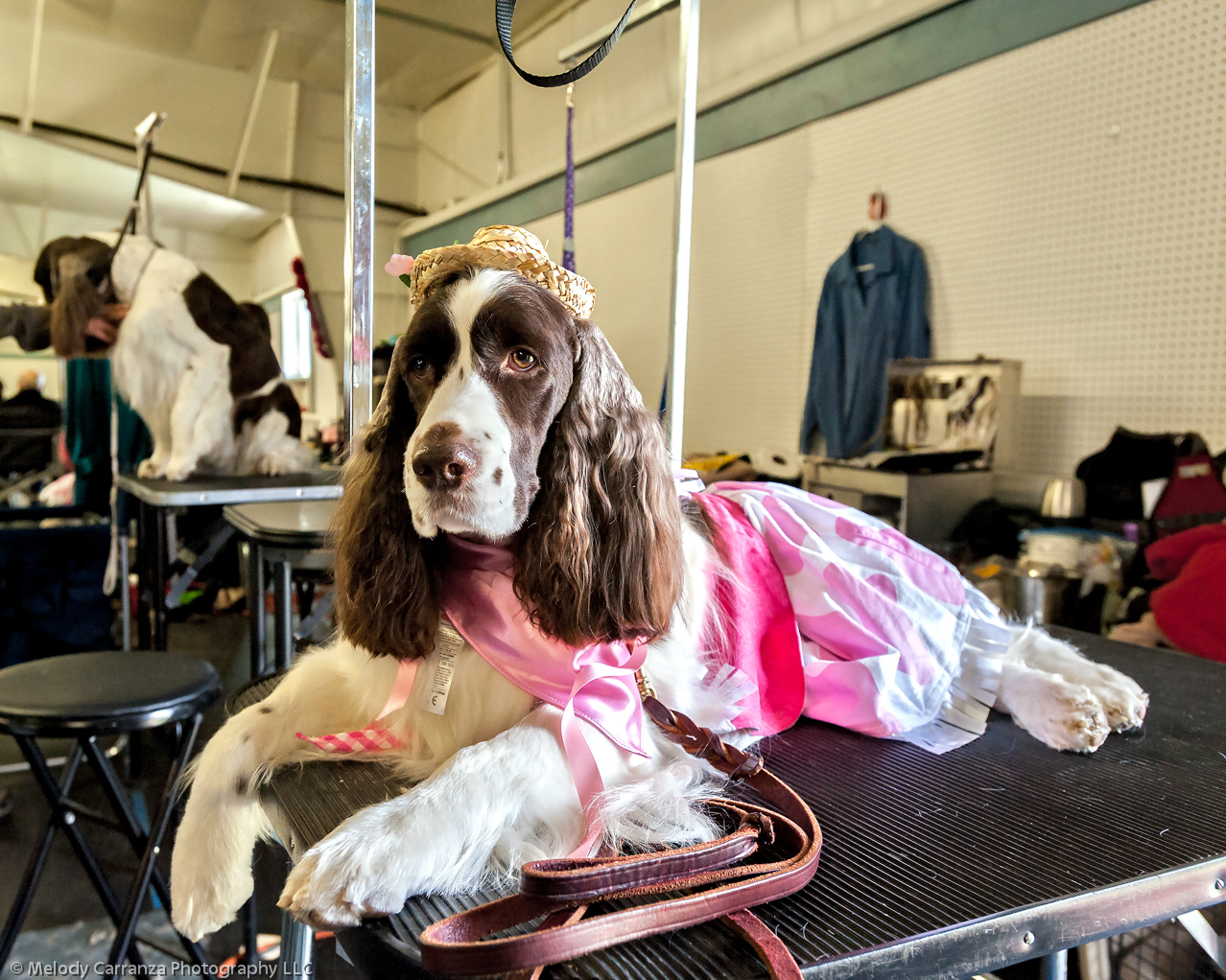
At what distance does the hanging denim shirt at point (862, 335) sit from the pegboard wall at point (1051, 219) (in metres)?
0.15

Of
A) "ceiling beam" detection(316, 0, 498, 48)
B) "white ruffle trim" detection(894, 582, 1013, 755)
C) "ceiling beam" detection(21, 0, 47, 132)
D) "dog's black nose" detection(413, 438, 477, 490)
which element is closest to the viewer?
"dog's black nose" detection(413, 438, 477, 490)

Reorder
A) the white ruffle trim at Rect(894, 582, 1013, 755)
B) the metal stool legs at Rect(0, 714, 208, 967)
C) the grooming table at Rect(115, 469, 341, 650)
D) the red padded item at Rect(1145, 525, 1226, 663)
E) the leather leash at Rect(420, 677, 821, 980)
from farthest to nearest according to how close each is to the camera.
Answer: the grooming table at Rect(115, 469, 341, 650) < the red padded item at Rect(1145, 525, 1226, 663) < the metal stool legs at Rect(0, 714, 208, 967) < the white ruffle trim at Rect(894, 582, 1013, 755) < the leather leash at Rect(420, 677, 821, 980)

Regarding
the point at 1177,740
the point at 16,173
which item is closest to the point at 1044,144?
the point at 1177,740

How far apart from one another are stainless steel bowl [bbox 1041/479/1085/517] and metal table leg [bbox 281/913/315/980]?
3503 mm

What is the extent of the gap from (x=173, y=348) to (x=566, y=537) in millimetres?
3192

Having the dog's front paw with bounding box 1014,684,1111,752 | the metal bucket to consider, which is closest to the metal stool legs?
the dog's front paw with bounding box 1014,684,1111,752

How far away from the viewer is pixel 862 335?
477 centimetres

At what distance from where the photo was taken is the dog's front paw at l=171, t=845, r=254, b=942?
1.01m

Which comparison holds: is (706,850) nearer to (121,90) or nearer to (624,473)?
(624,473)

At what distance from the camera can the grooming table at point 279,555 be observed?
6.88ft

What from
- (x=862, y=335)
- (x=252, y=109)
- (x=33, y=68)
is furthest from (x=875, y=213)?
(x=33, y=68)

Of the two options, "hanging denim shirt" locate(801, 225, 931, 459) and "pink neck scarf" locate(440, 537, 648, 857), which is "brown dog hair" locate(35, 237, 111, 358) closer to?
"pink neck scarf" locate(440, 537, 648, 857)

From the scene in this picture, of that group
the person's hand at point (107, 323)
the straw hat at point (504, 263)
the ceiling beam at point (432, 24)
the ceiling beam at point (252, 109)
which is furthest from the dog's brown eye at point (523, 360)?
the ceiling beam at point (432, 24)

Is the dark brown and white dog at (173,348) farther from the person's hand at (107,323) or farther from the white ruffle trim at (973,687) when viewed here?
the white ruffle trim at (973,687)
